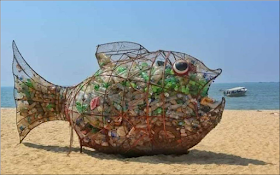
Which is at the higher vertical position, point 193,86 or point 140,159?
point 193,86

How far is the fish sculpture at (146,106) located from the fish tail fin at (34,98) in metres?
0.85

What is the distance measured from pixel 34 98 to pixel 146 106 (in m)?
3.46

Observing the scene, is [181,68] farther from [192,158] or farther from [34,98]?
[34,98]

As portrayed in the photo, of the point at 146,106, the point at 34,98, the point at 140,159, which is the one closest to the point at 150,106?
the point at 146,106

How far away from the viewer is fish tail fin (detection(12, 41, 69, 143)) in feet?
33.7

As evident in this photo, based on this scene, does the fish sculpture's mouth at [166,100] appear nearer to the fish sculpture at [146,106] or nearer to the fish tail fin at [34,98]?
the fish sculpture at [146,106]

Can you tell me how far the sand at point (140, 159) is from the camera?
814 centimetres

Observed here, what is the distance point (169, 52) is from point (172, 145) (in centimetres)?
204

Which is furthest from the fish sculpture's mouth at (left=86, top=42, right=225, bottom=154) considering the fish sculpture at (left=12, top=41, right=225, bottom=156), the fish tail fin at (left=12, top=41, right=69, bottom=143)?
the fish tail fin at (left=12, top=41, right=69, bottom=143)

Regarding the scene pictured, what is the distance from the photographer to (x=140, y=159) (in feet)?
28.8

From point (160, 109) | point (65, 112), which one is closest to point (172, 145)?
point (160, 109)

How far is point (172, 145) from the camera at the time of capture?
8.81 meters

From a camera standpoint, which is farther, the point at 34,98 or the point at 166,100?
the point at 34,98

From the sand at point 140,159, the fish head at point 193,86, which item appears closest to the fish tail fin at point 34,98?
the sand at point 140,159
